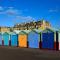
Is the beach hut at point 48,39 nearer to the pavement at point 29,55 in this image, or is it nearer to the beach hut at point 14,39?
the pavement at point 29,55

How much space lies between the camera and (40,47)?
28.9m

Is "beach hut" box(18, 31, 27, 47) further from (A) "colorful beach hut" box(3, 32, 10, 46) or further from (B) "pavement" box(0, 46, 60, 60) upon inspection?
(B) "pavement" box(0, 46, 60, 60)

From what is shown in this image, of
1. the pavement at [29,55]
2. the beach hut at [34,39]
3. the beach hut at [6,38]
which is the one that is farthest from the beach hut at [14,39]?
the pavement at [29,55]

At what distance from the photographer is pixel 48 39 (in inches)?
1086

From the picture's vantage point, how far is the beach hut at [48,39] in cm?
2698

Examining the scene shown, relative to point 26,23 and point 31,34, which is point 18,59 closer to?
point 31,34

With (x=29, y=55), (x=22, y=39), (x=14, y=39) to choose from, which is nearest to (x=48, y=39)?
(x=22, y=39)

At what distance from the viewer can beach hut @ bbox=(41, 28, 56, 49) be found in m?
27.0

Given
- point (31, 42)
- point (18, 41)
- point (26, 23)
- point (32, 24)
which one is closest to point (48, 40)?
point (31, 42)

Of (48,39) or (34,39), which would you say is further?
(34,39)

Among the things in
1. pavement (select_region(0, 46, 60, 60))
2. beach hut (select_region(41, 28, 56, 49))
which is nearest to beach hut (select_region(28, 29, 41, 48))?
beach hut (select_region(41, 28, 56, 49))

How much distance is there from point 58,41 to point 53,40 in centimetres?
63

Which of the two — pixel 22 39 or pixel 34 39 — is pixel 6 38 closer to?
pixel 22 39

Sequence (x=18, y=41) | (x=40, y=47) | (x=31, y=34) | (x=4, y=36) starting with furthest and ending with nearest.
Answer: (x=4, y=36) < (x=18, y=41) < (x=31, y=34) < (x=40, y=47)
